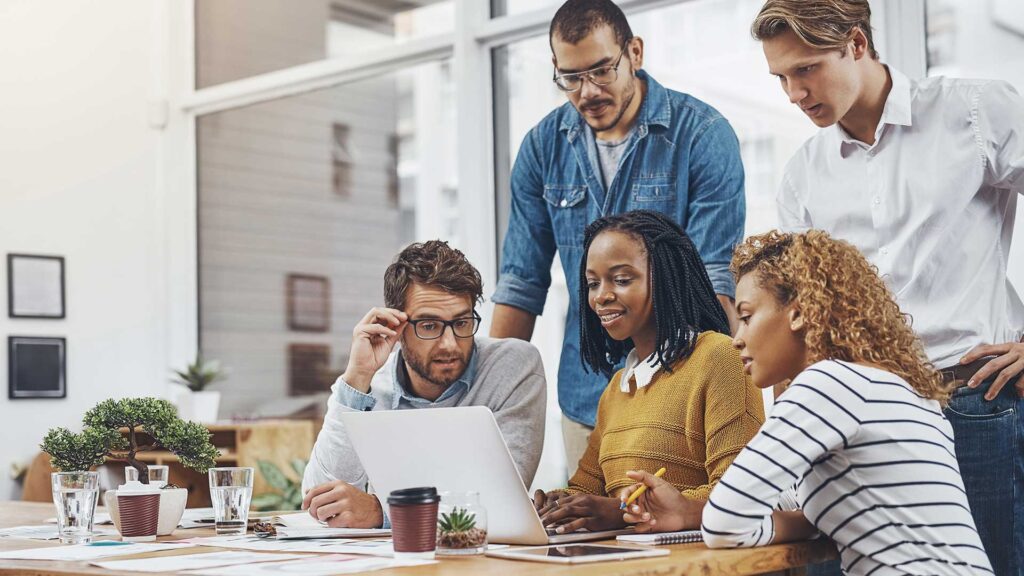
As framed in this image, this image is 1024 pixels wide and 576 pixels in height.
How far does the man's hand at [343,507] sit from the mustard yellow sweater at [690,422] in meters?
0.42

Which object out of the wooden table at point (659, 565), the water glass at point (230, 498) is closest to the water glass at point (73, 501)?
the water glass at point (230, 498)

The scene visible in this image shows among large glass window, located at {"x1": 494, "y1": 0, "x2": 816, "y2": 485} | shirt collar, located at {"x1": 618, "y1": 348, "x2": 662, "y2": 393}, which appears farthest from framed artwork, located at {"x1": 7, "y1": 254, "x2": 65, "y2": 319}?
shirt collar, located at {"x1": 618, "y1": 348, "x2": 662, "y2": 393}

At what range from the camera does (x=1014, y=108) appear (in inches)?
82.9

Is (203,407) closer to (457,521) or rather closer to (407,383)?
(407,383)

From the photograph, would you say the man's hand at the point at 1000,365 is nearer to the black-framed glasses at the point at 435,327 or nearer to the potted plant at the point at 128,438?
the black-framed glasses at the point at 435,327

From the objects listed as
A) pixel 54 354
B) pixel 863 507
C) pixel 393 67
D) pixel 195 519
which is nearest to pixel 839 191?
pixel 863 507

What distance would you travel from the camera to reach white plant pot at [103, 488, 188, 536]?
6.73 feet

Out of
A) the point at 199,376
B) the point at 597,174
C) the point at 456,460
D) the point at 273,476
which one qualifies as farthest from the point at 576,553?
the point at 199,376

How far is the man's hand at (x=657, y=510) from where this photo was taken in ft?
5.64

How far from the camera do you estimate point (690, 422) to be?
194 centimetres

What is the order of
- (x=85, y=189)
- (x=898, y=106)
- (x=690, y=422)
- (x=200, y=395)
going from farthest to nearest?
(x=85, y=189) < (x=200, y=395) < (x=898, y=106) < (x=690, y=422)

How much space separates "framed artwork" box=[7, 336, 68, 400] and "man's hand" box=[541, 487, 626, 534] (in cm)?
346

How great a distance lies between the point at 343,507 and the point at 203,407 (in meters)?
2.81

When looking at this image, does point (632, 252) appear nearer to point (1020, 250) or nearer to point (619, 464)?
point (619, 464)
